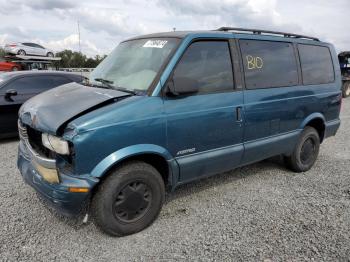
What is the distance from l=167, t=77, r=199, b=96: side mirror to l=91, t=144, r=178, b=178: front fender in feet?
1.91

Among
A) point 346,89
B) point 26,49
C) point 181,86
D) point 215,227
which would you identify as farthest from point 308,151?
point 26,49

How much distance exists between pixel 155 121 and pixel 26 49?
24017 millimetres

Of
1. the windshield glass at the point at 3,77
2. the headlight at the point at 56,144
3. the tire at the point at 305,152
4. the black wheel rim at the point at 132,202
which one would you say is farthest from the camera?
the windshield glass at the point at 3,77

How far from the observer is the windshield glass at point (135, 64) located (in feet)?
11.4

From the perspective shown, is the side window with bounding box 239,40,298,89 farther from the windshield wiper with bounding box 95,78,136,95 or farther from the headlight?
the headlight

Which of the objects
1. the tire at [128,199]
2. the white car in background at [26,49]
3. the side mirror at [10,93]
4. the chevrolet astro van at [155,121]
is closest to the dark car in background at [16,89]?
the side mirror at [10,93]

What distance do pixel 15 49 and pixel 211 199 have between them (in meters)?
23.6

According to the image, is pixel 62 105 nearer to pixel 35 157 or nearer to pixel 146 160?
pixel 35 157

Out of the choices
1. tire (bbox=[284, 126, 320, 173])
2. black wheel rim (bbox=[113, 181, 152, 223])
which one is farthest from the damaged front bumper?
tire (bbox=[284, 126, 320, 173])

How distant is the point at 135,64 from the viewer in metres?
3.75

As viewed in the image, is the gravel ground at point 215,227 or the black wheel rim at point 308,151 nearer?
the gravel ground at point 215,227

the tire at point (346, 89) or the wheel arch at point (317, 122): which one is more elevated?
the wheel arch at point (317, 122)

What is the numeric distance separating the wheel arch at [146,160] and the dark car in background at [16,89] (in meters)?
4.53

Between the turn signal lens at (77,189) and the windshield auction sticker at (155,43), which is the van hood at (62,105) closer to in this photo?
the turn signal lens at (77,189)
